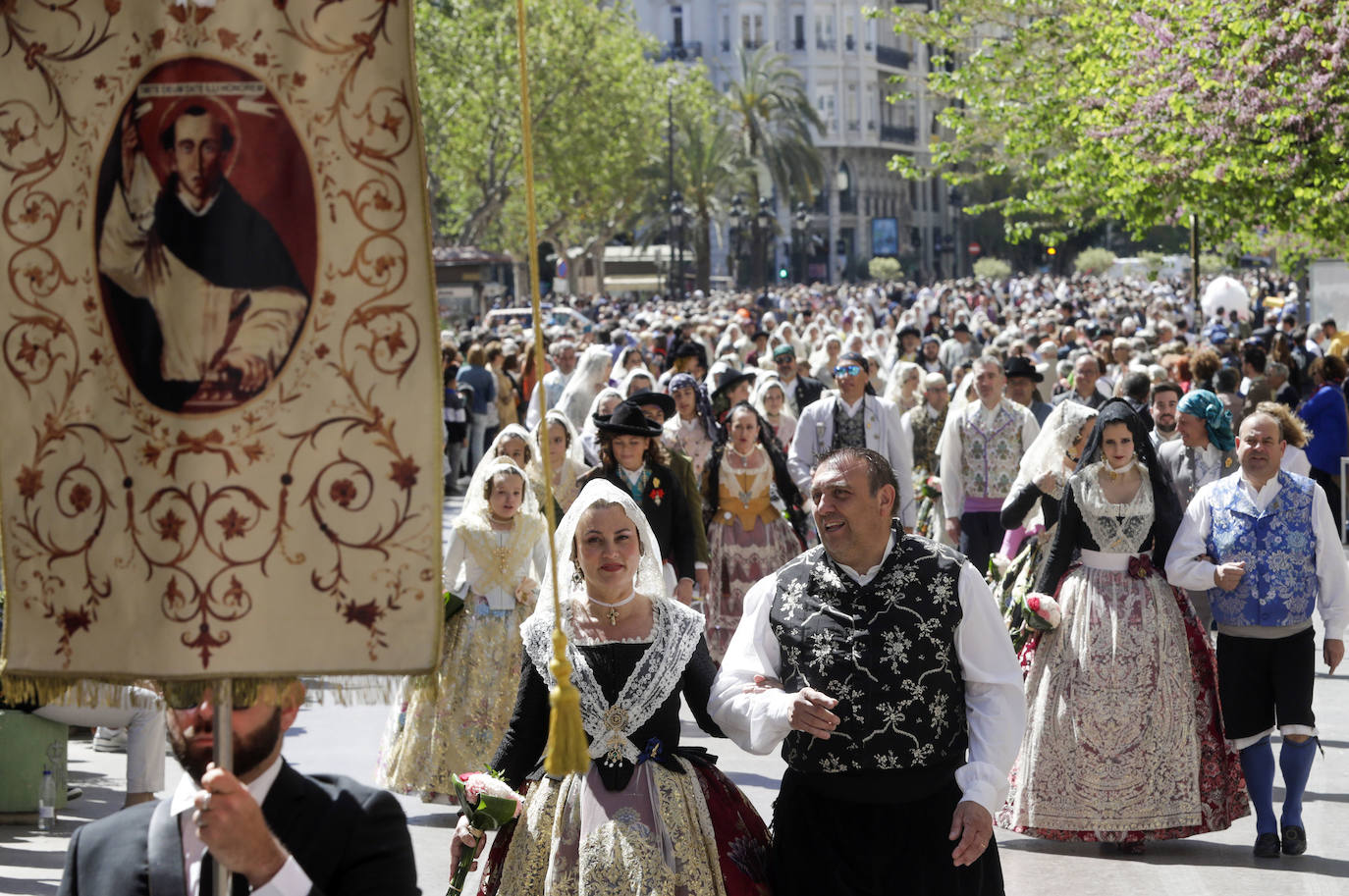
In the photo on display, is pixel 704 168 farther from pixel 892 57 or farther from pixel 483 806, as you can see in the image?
pixel 483 806

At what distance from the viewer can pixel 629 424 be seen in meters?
10.2

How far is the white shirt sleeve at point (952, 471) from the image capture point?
41.4 ft

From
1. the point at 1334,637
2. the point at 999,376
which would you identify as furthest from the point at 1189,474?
the point at 1334,637

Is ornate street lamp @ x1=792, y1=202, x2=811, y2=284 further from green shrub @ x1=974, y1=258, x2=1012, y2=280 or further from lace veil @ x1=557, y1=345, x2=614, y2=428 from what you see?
lace veil @ x1=557, y1=345, x2=614, y2=428

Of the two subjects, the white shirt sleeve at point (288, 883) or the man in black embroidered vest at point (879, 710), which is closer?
the white shirt sleeve at point (288, 883)

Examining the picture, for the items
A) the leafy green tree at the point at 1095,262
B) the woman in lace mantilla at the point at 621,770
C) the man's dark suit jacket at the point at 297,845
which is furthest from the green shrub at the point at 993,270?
the man's dark suit jacket at the point at 297,845

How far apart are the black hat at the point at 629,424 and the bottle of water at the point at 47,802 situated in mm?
3156

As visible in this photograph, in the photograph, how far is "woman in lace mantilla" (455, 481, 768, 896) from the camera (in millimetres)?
5270

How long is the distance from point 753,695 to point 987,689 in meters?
0.61

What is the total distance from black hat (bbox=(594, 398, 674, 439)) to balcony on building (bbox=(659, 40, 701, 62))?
93215 millimetres

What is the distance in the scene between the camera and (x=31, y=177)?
11.6 ft

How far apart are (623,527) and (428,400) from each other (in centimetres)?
231

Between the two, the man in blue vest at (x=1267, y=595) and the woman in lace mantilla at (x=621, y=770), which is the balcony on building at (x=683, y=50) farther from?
the woman in lace mantilla at (x=621, y=770)

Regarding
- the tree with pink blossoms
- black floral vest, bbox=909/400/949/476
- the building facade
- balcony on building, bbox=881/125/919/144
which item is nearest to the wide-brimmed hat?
black floral vest, bbox=909/400/949/476
